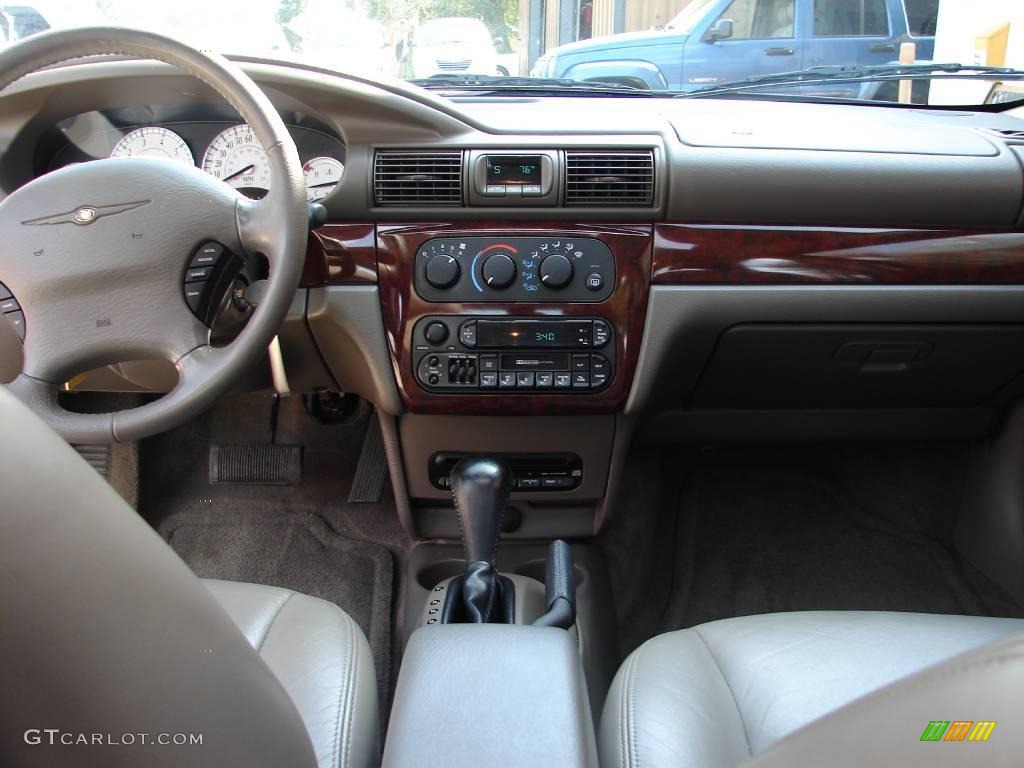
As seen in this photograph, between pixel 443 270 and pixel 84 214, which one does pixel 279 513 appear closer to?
pixel 443 270

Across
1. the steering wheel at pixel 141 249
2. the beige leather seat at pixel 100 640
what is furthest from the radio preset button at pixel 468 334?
the beige leather seat at pixel 100 640

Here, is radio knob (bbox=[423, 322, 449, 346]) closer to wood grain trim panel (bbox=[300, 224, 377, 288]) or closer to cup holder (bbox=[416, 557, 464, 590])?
wood grain trim panel (bbox=[300, 224, 377, 288])

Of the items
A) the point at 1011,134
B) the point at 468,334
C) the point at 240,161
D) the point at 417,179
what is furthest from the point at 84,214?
the point at 1011,134

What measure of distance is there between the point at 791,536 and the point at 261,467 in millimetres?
1367

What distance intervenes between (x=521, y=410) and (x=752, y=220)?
54 centimetres

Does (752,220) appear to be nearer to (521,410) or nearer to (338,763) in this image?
(521,410)

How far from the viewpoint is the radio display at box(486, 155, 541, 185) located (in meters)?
1.45

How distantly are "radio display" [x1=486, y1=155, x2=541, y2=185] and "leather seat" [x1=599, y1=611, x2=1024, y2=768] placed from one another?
0.79 metres

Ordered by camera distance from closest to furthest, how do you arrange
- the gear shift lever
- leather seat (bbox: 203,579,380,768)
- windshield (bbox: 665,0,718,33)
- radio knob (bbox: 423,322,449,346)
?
leather seat (bbox: 203,579,380,768) → the gear shift lever → radio knob (bbox: 423,322,449,346) → windshield (bbox: 665,0,718,33)

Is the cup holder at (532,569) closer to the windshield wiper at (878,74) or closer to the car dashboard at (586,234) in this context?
the car dashboard at (586,234)

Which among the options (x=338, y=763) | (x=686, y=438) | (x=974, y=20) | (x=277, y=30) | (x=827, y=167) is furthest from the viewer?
(x=974, y=20)

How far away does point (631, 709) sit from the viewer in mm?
990

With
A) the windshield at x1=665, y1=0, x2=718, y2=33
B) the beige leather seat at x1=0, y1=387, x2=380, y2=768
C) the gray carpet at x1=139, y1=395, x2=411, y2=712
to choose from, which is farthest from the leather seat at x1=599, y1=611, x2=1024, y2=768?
the windshield at x1=665, y1=0, x2=718, y2=33

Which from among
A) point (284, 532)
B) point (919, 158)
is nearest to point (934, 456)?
point (919, 158)
